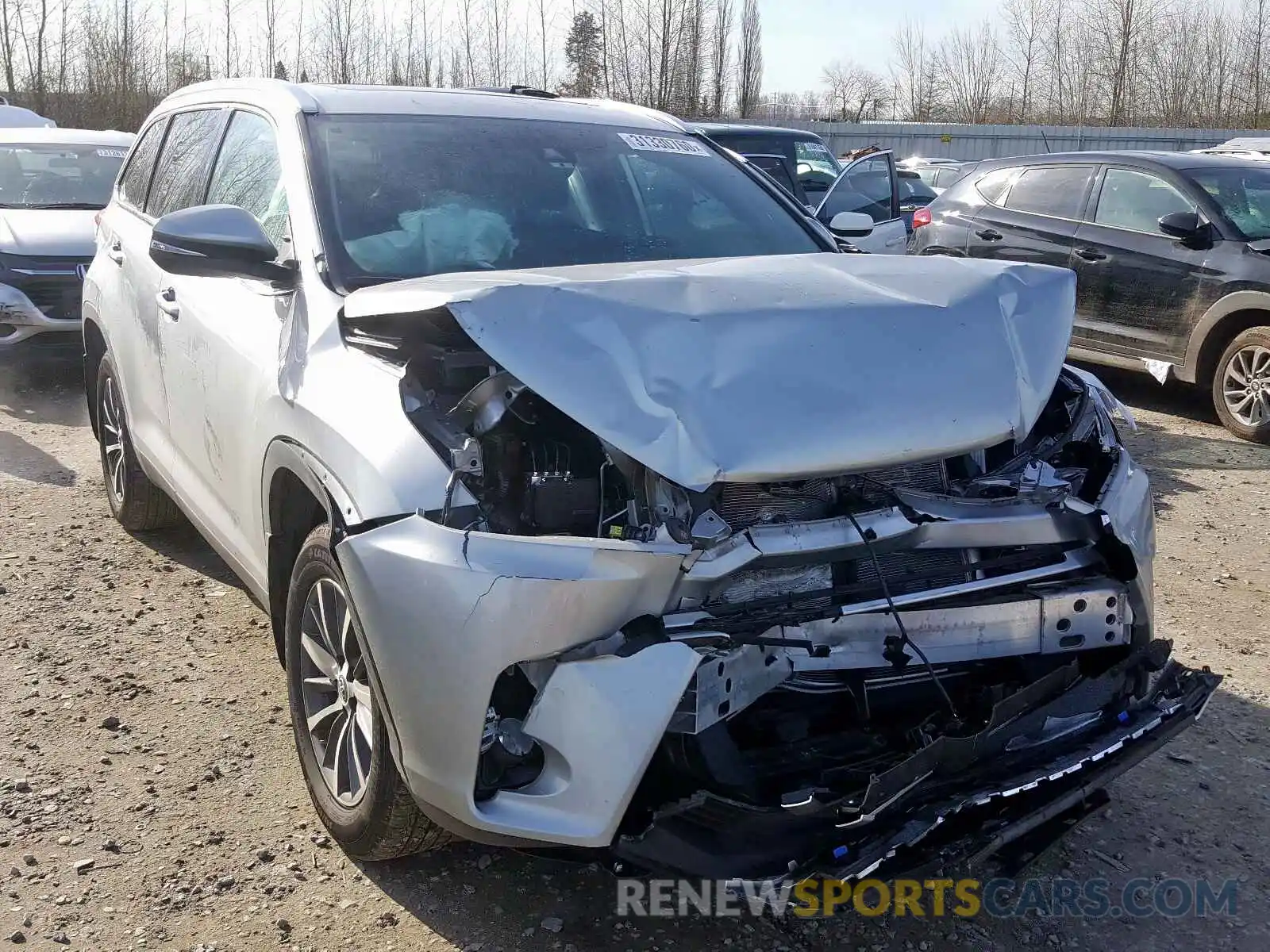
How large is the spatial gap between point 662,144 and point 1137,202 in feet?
16.7

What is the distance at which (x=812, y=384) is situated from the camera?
2.36 meters

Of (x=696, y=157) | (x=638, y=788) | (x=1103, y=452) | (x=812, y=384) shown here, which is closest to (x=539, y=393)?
Answer: (x=812, y=384)

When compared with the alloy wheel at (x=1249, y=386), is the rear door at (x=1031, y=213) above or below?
above

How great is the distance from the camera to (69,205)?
901 cm

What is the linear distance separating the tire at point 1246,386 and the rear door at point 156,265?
602 cm

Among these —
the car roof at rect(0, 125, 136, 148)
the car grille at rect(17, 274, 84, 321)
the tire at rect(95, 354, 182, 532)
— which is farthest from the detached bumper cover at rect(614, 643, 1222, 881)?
the car roof at rect(0, 125, 136, 148)

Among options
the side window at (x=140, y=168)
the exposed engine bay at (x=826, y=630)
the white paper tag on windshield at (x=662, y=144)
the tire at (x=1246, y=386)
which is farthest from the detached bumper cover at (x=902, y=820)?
the tire at (x=1246, y=386)

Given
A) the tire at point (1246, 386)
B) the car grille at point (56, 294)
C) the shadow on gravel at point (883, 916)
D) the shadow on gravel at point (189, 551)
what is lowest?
the shadow on gravel at point (883, 916)

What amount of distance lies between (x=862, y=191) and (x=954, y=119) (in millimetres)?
32025

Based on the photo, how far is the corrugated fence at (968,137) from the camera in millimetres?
28562

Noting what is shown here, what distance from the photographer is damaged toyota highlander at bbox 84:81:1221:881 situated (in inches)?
83.7

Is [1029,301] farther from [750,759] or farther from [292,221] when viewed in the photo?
[292,221]

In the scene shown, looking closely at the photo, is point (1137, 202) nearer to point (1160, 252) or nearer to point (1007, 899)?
point (1160, 252)

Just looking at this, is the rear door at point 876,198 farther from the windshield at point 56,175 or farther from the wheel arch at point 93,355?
the windshield at point 56,175
